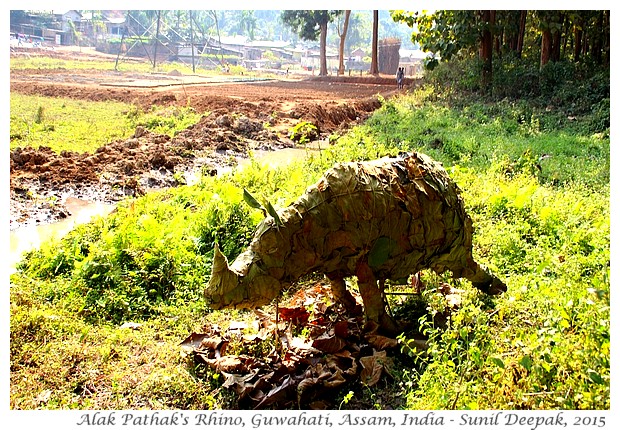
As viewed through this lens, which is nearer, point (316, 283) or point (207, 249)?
point (316, 283)

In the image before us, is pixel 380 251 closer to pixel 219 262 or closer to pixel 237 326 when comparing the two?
pixel 219 262

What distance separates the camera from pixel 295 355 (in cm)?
459

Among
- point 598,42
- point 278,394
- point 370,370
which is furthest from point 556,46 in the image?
point 278,394

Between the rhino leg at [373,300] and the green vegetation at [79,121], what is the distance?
10.5 m

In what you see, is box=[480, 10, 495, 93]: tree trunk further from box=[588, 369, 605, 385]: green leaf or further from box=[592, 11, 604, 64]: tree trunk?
box=[588, 369, 605, 385]: green leaf

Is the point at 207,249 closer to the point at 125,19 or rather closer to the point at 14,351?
the point at 14,351

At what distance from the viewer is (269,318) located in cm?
510

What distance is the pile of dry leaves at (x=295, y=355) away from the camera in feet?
13.9

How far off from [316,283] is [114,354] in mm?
2103

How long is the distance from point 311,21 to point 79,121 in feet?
77.8

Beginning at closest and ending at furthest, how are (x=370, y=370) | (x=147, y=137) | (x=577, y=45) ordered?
(x=370, y=370), (x=147, y=137), (x=577, y=45)

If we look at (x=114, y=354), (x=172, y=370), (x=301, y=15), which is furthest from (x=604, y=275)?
(x=301, y=15)

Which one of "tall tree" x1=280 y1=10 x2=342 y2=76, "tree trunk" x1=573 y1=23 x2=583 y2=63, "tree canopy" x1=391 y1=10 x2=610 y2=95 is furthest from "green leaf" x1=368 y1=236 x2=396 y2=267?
"tall tree" x1=280 y1=10 x2=342 y2=76

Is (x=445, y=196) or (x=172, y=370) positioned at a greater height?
(x=445, y=196)
